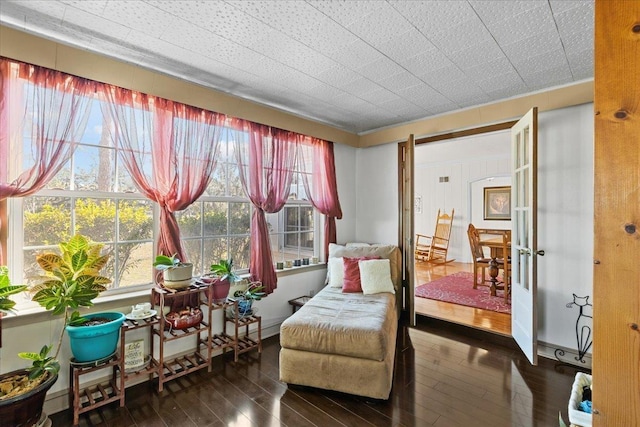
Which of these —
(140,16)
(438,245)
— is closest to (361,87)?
(140,16)

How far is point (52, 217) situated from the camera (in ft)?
6.86

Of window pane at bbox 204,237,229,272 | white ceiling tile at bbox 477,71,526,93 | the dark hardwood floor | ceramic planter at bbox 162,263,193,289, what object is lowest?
the dark hardwood floor

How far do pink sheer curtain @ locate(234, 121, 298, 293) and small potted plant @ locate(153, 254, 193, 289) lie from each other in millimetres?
798

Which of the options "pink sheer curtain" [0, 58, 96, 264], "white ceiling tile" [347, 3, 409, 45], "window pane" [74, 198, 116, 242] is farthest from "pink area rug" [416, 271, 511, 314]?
"pink sheer curtain" [0, 58, 96, 264]

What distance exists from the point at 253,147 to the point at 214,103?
1.80ft

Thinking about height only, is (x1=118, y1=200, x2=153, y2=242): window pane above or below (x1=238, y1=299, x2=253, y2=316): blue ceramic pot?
above

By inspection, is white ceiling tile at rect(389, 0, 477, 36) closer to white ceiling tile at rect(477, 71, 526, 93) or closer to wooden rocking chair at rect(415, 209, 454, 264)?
white ceiling tile at rect(477, 71, 526, 93)

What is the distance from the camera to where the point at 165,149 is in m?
2.47

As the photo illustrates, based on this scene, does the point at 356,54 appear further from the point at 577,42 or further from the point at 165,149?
the point at 165,149

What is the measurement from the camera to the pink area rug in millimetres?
3801

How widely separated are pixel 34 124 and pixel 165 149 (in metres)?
0.77

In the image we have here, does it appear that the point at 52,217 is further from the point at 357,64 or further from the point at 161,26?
the point at 357,64

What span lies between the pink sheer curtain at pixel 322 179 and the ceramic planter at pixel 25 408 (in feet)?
8.84

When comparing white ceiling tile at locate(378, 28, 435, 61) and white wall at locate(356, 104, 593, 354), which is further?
white wall at locate(356, 104, 593, 354)
